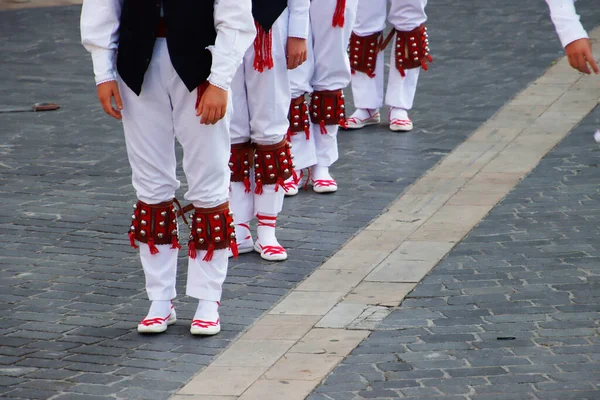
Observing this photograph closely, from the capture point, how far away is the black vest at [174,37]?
4699 mm

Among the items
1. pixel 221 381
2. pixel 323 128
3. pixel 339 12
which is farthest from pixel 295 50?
pixel 221 381

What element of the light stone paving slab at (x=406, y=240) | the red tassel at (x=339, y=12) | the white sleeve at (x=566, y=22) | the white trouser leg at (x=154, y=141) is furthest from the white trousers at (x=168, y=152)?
the red tassel at (x=339, y=12)

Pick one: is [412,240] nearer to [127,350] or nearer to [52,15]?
[127,350]

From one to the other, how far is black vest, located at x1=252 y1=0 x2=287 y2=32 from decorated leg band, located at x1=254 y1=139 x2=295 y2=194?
642mm

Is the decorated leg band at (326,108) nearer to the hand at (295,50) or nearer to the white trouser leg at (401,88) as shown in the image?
the hand at (295,50)

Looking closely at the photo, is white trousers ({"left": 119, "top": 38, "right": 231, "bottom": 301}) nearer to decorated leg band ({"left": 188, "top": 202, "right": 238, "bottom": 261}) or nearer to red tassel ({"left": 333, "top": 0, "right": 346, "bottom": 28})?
decorated leg band ({"left": 188, "top": 202, "right": 238, "bottom": 261})

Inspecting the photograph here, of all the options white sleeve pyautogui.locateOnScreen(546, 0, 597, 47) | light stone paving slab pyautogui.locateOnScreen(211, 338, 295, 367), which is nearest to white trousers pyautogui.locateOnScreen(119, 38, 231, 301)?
light stone paving slab pyautogui.locateOnScreen(211, 338, 295, 367)

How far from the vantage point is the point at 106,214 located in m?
6.96

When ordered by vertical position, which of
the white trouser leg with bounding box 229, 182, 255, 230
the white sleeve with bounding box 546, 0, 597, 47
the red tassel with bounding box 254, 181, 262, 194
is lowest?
the white trouser leg with bounding box 229, 182, 255, 230

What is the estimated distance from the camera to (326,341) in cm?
508

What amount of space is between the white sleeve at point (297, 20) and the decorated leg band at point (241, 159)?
2.05ft

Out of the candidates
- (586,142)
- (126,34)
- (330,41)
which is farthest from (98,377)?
(586,142)

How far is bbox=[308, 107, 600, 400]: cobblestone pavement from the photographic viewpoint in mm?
4562

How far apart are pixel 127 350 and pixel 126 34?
1.34 metres
